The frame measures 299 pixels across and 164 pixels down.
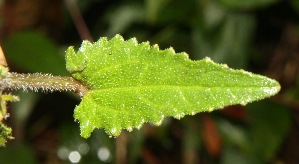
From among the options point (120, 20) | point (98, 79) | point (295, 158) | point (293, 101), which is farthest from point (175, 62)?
point (295, 158)

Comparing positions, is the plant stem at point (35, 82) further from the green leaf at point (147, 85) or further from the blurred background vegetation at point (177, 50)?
the blurred background vegetation at point (177, 50)

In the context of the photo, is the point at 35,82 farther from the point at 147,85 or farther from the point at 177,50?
the point at 177,50

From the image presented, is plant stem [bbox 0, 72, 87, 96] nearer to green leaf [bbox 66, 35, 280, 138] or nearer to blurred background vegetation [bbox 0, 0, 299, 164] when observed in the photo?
green leaf [bbox 66, 35, 280, 138]

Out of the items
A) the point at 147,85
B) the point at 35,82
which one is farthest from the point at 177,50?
the point at 35,82

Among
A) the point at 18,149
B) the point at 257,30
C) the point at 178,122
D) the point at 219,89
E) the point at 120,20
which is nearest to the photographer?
the point at 219,89

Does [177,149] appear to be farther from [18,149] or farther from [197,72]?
[197,72]

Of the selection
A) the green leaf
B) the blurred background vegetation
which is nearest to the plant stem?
the green leaf
